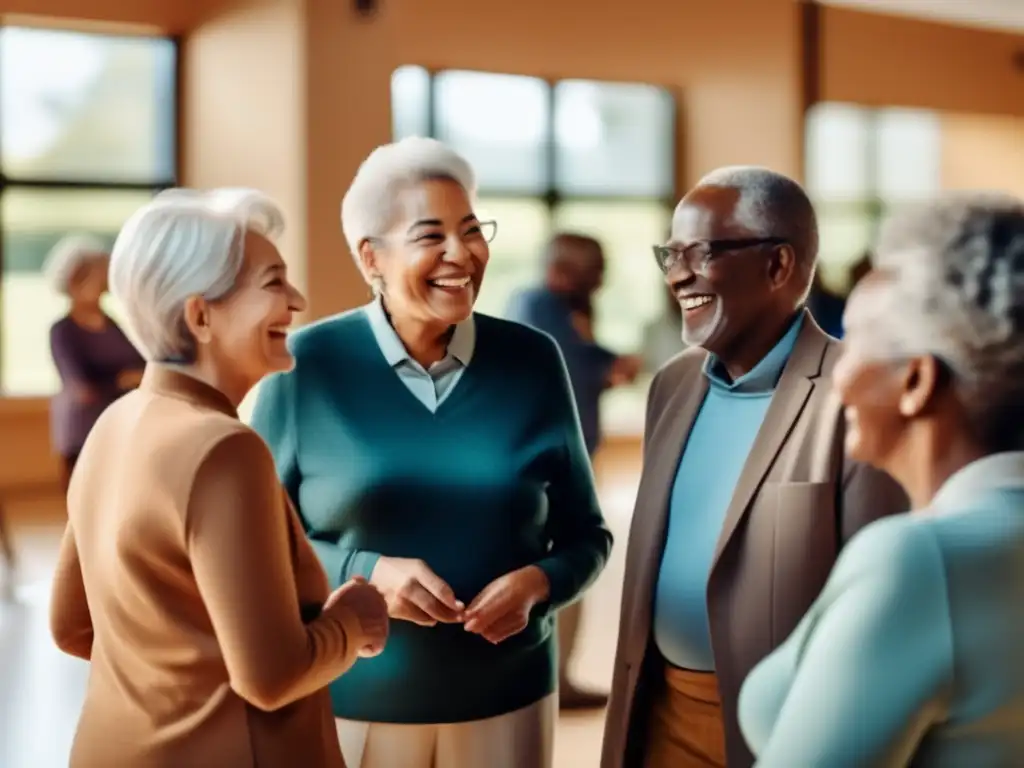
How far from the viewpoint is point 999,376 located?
3.71 ft

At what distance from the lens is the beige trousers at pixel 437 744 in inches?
78.6

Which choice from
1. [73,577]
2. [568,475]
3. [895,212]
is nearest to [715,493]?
[568,475]

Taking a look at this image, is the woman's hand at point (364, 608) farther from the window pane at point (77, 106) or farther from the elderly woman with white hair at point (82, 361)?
the window pane at point (77, 106)

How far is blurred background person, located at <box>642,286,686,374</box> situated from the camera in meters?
9.57

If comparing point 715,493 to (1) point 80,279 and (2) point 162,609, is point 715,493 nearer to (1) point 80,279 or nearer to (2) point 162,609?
(2) point 162,609

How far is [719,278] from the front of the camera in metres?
1.71

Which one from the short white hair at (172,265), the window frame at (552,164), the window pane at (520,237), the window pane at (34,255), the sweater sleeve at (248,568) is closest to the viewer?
the sweater sleeve at (248,568)

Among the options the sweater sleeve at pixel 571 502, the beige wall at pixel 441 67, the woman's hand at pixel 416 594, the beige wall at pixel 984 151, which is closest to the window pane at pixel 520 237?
the beige wall at pixel 441 67

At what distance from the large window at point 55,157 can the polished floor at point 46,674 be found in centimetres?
211

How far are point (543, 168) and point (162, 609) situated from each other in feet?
33.1

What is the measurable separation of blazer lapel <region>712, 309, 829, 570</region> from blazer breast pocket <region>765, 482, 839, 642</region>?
40 mm

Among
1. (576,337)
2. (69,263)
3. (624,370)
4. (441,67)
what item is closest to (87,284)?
(69,263)

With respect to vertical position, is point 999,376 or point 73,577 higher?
point 999,376

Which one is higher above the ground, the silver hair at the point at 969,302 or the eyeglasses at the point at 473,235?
the eyeglasses at the point at 473,235
